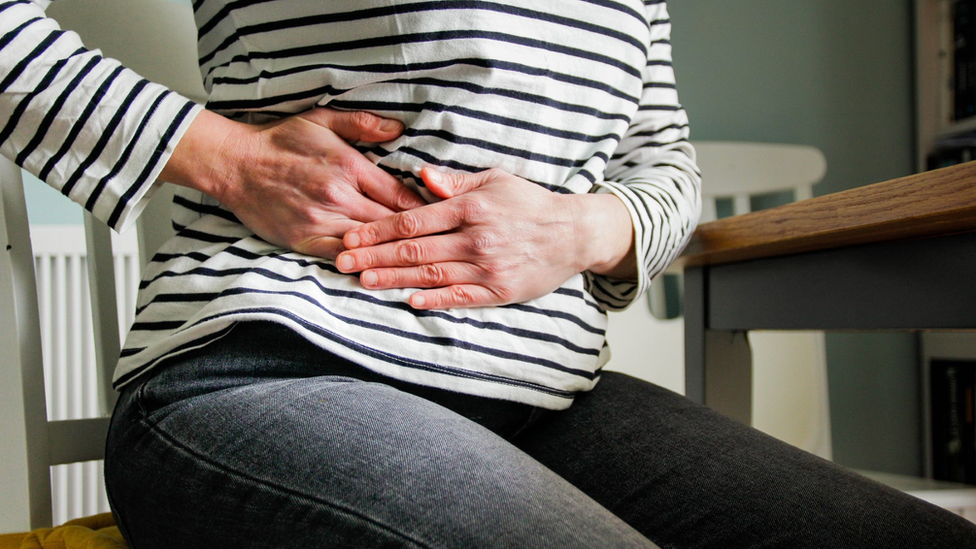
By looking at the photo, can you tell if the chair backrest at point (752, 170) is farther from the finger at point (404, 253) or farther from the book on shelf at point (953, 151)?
the finger at point (404, 253)

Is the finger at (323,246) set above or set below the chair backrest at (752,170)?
below

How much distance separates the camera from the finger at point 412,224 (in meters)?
0.49

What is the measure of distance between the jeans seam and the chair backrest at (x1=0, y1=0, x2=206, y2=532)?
0.21m

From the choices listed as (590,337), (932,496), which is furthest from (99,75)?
(932,496)

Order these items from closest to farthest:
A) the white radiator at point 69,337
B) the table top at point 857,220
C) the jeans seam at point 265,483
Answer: the jeans seam at point 265,483 < the table top at point 857,220 < the white radiator at point 69,337

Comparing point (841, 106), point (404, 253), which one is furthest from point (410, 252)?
point (841, 106)

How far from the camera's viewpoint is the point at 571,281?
57 centimetres

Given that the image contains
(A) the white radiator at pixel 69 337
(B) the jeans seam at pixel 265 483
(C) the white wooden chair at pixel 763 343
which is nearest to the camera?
(B) the jeans seam at pixel 265 483

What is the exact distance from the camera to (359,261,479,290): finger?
475mm

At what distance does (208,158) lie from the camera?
0.50 m

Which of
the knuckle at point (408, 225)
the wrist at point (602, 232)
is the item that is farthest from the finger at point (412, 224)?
the wrist at point (602, 232)

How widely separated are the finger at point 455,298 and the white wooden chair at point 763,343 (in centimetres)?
113

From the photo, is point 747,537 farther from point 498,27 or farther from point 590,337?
point 498,27

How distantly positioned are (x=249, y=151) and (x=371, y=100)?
0.10 meters
